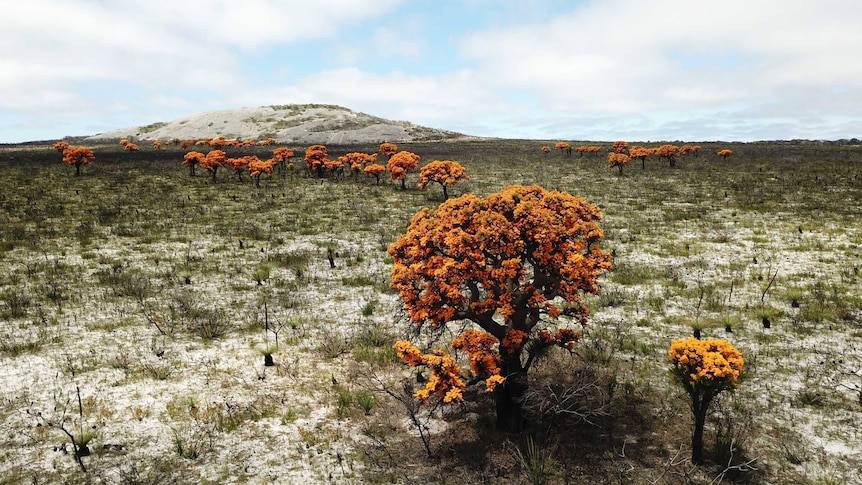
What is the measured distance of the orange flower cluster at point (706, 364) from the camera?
6871 millimetres

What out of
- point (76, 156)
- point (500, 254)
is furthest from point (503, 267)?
point (76, 156)

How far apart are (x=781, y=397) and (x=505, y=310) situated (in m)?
6.39

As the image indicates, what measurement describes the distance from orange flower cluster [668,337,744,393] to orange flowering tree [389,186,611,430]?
1.78 metres

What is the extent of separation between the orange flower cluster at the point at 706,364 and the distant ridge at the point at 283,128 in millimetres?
104836

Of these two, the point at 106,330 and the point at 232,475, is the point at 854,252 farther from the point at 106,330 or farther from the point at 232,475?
the point at 106,330

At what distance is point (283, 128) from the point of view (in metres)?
123

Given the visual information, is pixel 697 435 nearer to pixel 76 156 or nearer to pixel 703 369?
pixel 703 369

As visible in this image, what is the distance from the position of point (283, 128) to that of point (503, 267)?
12687 cm

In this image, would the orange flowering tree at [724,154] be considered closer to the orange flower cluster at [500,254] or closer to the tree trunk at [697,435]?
the orange flower cluster at [500,254]

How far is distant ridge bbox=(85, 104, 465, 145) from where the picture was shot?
114062mm

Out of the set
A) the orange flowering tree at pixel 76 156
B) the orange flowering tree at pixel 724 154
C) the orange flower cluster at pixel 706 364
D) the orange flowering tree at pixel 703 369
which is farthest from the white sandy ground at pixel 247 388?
the orange flowering tree at pixel 724 154

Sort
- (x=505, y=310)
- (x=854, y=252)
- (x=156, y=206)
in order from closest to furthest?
(x=505, y=310) → (x=854, y=252) → (x=156, y=206)

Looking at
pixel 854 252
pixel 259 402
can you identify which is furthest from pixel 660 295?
pixel 259 402

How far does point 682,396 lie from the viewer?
9453 mm
